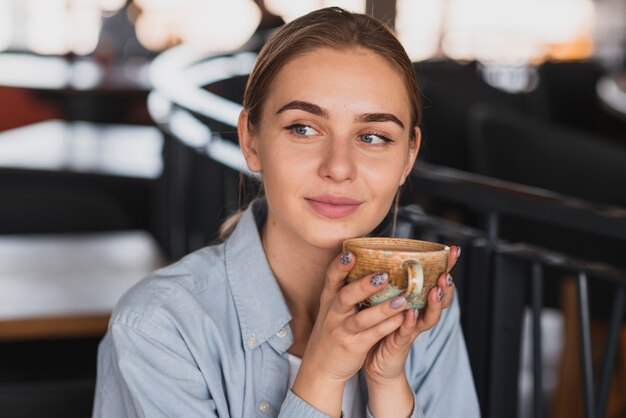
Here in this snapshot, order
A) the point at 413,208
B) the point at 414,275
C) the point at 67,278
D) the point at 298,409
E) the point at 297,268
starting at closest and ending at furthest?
the point at 414,275 → the point at 298,409 → the point at 297,268 → the point at 413,208 → the point at 67,278

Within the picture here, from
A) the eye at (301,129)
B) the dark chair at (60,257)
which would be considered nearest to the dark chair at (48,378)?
the dark chair at (60,257)

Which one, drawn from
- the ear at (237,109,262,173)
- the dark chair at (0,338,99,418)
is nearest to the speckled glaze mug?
the ear at (237,109,262,173)

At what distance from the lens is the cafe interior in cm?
182

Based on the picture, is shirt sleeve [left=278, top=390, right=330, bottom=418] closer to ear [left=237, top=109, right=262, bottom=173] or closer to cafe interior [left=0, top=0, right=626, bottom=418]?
ear [left=237, top=109, right=262, bottom=173]

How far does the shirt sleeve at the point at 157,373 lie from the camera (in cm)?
134

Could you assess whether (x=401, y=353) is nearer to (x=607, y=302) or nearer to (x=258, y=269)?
(x=258, y=269)

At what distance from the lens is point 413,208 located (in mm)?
1988

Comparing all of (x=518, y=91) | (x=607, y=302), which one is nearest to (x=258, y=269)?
(x=607, y=302)

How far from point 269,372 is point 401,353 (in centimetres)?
22

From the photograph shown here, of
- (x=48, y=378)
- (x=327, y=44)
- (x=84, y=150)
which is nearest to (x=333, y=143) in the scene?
(x=327, y=44)

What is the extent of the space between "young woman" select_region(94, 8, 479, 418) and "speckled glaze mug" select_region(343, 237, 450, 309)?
0.02 m

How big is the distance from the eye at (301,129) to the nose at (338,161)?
3 cm

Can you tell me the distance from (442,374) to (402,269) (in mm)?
450

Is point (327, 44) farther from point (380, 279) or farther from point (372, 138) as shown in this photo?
point (380, 279)
